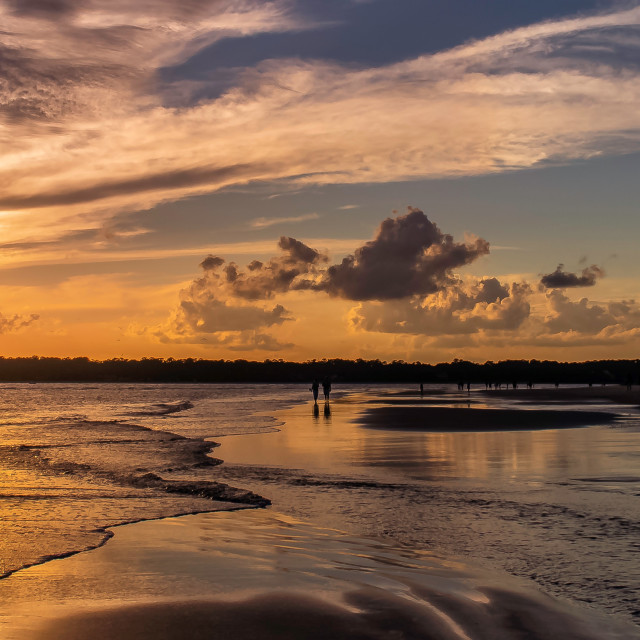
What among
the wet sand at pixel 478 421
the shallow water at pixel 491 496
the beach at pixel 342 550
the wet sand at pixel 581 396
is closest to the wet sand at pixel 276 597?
the beach at pixel 342 550

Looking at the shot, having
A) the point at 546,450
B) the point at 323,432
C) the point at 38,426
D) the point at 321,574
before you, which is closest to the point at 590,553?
the point at 321,574

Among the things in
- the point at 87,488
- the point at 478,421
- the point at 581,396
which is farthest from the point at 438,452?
the point at 581,396

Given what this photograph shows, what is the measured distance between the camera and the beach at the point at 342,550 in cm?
738

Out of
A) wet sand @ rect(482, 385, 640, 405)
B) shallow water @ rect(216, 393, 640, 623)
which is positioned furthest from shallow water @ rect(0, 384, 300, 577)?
wet sand @ rect(482, 385, 640, 405)

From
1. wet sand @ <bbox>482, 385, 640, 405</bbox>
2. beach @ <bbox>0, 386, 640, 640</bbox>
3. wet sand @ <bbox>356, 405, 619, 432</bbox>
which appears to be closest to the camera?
beach @ <bbox>0, 386, 640, 640</bbox>

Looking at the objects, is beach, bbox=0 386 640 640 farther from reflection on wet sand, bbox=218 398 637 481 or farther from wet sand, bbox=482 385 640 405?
wet sand, bbox=482 385 640 405

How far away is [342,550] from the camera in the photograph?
10.5 m

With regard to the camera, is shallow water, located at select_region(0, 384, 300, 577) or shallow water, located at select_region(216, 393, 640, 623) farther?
shallow water, located at select_region(0, 384, 300, 577)

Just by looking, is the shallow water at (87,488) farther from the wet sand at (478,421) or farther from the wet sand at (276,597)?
the wet sand at (478,421)

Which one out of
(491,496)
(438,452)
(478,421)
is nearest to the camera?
(491,496)

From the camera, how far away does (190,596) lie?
27.0 ft

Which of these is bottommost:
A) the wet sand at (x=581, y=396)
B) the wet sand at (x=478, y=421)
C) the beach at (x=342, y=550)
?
the wet sand at (x=581, y=396)

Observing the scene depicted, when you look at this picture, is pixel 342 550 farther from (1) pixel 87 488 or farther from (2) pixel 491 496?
(1) pixel 87 488

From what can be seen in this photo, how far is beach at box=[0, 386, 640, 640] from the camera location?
738 centimetres
